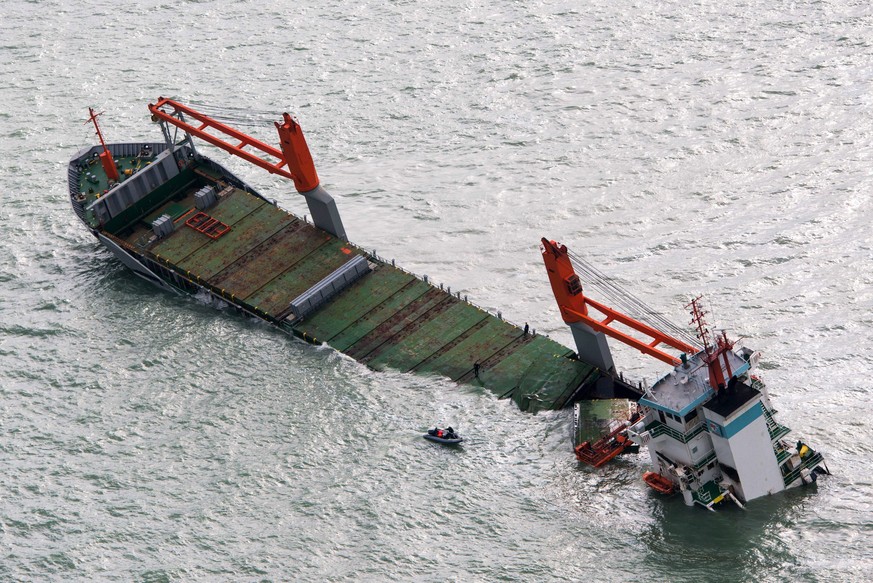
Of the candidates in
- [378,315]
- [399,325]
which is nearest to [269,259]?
[378,315]

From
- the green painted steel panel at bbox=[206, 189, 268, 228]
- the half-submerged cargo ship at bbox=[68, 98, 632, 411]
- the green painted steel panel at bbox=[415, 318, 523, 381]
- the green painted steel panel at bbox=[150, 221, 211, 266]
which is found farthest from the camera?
the green painted steel panel at bbox=[206, 189, 268, 228]

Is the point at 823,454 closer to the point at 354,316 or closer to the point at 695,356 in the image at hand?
the point at 695,356

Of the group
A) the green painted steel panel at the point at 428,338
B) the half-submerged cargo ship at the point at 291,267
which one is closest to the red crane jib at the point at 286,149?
the half-submerged cargo ship at the point at 291,267

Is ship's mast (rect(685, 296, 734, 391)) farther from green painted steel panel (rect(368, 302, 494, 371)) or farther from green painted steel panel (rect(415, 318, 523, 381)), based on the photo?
green painted steel panel (rect(368, 302, 494, 371))

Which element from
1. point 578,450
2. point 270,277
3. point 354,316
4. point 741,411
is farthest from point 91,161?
point 741,411

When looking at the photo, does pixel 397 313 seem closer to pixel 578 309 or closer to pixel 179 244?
pixel 578 309

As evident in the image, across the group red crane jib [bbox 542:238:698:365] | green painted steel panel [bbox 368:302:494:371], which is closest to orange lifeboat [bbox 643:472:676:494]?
red crane jib [bbox 542:238:698:365]

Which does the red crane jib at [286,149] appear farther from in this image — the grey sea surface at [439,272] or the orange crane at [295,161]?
the grey sea surface at [439,272]
